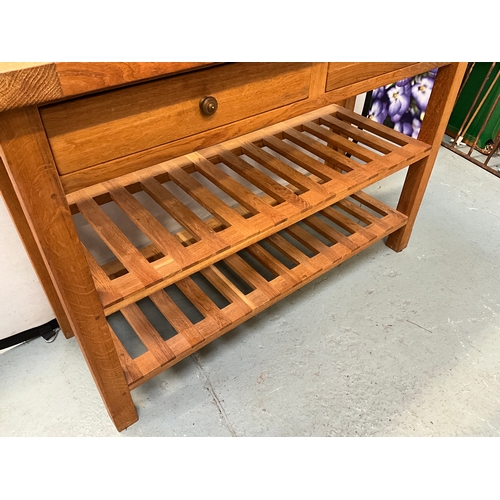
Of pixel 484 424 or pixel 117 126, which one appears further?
pixel 484 424

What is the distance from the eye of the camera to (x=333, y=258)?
1.20 meters

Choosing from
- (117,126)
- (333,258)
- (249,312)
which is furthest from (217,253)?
(333,258)

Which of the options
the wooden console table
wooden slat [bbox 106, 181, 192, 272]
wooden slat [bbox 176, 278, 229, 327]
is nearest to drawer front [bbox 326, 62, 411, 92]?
the wooden console table

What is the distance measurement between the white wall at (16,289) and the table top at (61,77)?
1.91ft

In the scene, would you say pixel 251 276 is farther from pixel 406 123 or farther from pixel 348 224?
pixel 406 123

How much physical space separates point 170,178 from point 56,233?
55 cm

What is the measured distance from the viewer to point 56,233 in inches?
25.5

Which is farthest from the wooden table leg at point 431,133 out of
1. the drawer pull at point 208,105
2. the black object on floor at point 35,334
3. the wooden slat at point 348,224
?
the black object on floor at point 35,334

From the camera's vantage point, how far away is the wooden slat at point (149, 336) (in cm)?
96

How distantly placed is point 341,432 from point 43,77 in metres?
0.96

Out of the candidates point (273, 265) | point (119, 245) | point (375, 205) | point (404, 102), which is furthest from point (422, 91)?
point (119, 245)

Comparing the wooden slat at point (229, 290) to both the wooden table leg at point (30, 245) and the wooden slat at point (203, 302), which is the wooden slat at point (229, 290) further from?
the wooden table leg at point (30, 245)

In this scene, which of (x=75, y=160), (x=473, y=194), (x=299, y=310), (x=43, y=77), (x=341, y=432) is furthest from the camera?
(x=473, y=194)
